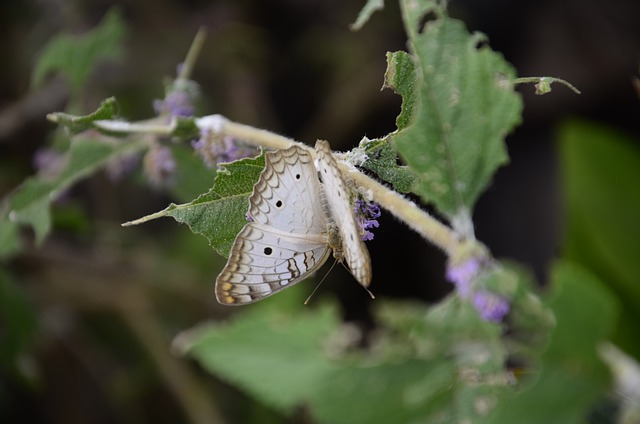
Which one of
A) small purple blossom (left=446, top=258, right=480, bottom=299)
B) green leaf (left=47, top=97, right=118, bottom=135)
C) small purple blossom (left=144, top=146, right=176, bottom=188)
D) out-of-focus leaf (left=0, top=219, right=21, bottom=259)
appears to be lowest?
small purple blossom (left=446, top=258, right=480, bottom=299)

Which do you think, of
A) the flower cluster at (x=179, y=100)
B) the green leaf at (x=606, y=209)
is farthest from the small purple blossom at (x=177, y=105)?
the green leaf at (x=606, y=209)

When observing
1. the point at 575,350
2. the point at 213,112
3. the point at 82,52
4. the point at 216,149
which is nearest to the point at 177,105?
the point at 216,149

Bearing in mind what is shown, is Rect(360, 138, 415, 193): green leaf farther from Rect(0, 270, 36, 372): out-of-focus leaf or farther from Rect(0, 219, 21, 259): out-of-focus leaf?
Rect(0, 270, 36, 372): out-of-focus leaf

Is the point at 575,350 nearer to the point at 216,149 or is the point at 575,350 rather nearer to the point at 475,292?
the point at 475,292

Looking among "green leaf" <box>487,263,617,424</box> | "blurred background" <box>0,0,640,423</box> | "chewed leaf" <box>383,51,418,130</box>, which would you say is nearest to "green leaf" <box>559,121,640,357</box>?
"blurred background" <box>0,0,640,423</box>

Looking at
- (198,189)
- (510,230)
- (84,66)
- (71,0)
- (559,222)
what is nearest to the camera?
(198,189)

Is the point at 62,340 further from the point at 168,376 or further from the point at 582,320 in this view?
the point at 582,320

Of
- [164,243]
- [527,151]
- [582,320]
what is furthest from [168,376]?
[527,151]
